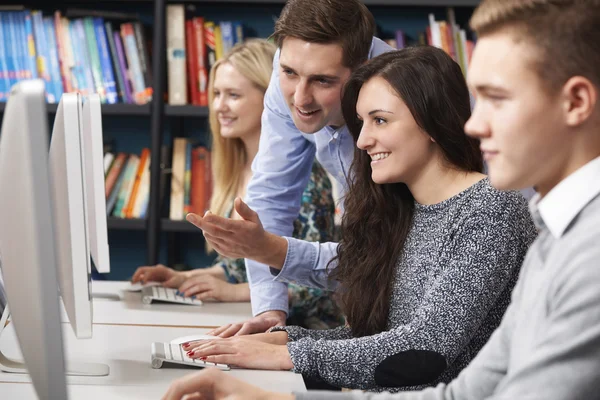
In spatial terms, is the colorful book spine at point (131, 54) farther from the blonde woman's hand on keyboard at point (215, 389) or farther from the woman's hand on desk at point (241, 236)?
the blonde woman's hand on keyboard at point (215, 389)

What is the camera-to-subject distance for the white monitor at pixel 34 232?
32.6 inches

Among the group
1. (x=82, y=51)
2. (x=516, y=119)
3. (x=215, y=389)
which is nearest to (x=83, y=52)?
(x=82, y=51)

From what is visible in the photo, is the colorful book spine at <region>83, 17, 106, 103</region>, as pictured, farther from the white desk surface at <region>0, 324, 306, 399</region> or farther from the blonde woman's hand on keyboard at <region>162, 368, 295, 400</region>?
the blonde woman's hand on keyboard at <region>162, 368, 295, 400</region>

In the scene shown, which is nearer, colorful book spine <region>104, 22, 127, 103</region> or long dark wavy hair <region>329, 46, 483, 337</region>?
long dark wavy hair <region>329, 46, 483, 337</region>

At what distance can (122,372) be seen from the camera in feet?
4.50

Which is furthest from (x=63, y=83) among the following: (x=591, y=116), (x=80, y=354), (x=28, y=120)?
(x=591, y=116)

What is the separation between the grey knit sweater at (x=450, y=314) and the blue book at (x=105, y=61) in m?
1.92

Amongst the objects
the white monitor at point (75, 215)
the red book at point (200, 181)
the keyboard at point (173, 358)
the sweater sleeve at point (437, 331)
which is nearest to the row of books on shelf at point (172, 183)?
the red book at point (200, 181)

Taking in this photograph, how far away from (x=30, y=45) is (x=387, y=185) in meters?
1.93

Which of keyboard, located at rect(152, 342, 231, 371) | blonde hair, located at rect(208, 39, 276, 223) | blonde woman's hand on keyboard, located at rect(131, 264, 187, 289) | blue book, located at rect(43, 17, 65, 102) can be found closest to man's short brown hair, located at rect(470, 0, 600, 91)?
keyboard, located at rect(152, 342, 231, 371)

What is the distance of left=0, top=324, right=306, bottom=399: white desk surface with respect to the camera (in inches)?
49.7

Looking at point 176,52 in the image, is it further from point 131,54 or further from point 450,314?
point 450,314

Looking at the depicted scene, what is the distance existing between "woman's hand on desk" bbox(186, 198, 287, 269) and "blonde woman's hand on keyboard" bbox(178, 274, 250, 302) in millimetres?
418

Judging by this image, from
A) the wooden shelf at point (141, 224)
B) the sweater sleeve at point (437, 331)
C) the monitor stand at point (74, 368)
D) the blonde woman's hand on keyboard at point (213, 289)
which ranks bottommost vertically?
the wooden shelf at point (141, 224)
